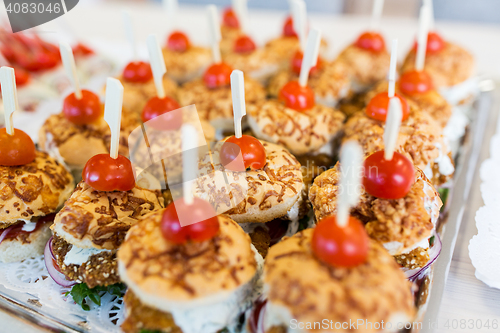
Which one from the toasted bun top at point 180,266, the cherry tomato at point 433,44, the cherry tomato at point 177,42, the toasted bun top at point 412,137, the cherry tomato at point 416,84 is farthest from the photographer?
the cherry tomato at point 177,42

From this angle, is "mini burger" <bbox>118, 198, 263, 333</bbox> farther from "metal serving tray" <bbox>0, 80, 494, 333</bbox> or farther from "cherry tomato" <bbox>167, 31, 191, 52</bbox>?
"cherry tomato" <bbox>167, 31, 191, 52</bbox>

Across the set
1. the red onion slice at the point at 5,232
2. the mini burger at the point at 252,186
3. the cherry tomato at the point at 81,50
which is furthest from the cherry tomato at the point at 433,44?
the cherry tomato at the point at 81,50

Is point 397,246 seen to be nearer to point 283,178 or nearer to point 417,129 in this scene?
point 283,178

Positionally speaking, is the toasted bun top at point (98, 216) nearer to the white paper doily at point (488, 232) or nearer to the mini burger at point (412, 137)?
the mini burger at point (412, 137)

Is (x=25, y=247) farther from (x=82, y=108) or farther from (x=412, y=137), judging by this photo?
(x=412, y=137)

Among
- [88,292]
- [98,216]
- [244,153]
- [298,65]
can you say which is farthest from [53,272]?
[298,65]

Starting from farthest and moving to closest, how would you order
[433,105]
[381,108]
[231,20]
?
[231,20] < [433,105] < [381,108]
